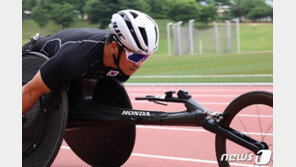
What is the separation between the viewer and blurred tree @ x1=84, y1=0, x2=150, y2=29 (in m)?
42.1

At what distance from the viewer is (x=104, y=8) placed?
144 feet

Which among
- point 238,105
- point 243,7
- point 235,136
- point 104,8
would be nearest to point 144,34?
point 238,105

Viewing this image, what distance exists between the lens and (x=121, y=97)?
4918 millimetres

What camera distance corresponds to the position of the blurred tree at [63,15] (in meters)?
42.8

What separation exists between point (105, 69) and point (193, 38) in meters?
37.0

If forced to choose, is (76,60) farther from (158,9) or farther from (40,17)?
(158,9)

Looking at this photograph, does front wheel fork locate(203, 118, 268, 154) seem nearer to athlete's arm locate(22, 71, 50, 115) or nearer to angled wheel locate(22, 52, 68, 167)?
angled wheel locate(22, 52, 68, 167)

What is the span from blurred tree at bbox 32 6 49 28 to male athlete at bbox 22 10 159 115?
38.1 metres

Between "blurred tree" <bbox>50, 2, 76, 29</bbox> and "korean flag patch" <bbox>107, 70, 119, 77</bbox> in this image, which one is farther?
"blurred tree" <bbox>50, 2, 76, 29</bbox>

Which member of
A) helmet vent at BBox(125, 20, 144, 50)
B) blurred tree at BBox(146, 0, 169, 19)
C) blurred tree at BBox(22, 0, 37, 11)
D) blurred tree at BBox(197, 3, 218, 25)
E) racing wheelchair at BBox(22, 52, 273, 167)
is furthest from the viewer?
blurred tree at BBox(197, 3, 218, 25)

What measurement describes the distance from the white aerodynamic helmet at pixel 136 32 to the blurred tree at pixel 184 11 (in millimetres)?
53052

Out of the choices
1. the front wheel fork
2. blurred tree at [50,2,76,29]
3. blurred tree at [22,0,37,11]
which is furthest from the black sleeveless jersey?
blurred tree at [22,0,37,11]

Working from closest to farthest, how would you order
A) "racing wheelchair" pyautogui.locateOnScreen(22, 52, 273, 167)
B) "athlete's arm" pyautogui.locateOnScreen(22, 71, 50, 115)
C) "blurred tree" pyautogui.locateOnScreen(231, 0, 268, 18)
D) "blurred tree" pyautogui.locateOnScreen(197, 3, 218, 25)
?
"racing wheelchair" pyautogui.locateOnScreen(22, 52, 273, 167) < "athlete's arm" pyautogui.locateOnScreen(22, 71, 50, 115) < "blurred tree" pyautogui.locateOnScreen(197, 3, 218, 25) < "blurred tree" pyautogui.locateOnScreen(231, 0, 268, 18)
